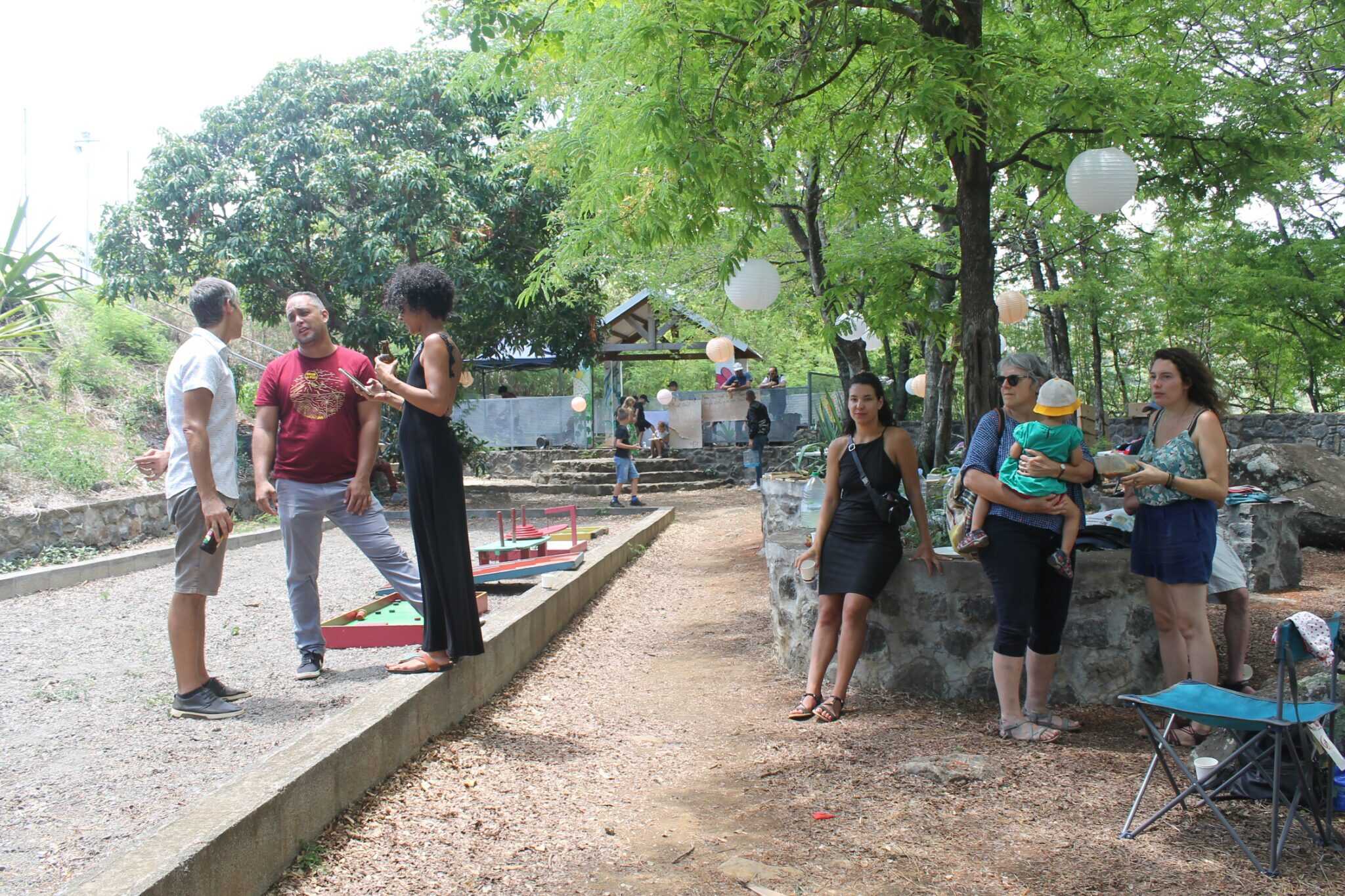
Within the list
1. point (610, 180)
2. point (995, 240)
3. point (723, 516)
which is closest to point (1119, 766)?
point (610, 180)

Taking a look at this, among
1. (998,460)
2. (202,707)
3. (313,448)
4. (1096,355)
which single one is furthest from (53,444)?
(1096,355)

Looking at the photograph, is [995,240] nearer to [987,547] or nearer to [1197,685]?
[987,547]

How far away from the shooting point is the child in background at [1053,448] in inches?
157

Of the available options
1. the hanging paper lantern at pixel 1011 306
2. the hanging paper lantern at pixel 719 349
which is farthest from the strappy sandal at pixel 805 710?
the hanging paper lantern at pixel 719 349

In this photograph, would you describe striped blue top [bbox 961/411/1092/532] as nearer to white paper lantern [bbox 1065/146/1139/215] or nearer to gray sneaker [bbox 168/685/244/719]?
white paper lantern [bbox 1065/146/1139/215]

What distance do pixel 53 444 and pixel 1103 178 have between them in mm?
10261

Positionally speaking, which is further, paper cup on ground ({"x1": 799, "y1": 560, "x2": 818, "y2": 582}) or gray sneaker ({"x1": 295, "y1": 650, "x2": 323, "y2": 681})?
paper cup on ground ({"x1": 799, "y1": 560, "x2": 818, "y2": 582})

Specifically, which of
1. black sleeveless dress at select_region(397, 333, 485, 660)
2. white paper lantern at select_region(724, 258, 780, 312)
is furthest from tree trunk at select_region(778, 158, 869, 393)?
black sleeveless dress at select_region(397, 333, 485, 660)

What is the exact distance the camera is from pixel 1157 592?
4086 millimetres

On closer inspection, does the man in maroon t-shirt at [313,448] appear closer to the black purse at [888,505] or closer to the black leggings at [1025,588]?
the black purse at [888,505]

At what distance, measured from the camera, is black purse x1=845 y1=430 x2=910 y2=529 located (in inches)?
176

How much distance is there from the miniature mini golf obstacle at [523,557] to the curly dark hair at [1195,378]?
181 inches

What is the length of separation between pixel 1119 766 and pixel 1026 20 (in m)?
5.56

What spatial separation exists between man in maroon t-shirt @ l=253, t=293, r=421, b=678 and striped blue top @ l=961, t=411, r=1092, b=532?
2.63 m
